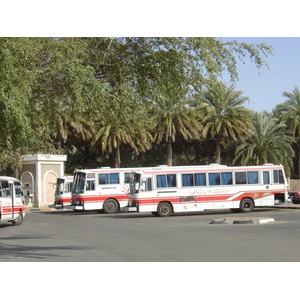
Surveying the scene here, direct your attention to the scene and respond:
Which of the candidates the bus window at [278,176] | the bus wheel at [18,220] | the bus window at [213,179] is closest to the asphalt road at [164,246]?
the bus wheel at [18,220]

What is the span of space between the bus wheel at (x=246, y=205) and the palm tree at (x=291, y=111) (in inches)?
762

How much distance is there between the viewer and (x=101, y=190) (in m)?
36.7

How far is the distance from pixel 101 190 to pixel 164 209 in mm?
6690

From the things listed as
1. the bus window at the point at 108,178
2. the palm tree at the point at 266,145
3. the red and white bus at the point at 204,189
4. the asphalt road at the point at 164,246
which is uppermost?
the palm tree at the point at 266,145

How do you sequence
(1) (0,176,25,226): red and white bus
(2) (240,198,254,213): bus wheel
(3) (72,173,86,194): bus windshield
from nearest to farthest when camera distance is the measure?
(1) (0,176,25,226): red and white bus
(2) (240,198,254,213): bus wheel
(3) (72,173,86,194): bus windshield

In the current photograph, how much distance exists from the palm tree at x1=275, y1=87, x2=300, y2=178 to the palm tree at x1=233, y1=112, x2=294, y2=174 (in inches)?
27.5

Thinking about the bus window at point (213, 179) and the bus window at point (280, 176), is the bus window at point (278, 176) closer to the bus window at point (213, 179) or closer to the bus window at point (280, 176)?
the bus window at point (280, 176)

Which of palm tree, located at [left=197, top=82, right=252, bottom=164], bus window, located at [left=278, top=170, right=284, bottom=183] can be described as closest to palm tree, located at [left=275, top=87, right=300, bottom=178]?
palm tree, located at [left=197, top=82, right=252, bottom=164]

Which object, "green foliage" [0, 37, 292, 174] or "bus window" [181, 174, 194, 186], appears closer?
"green foliage" [0, 37, 292, 174]

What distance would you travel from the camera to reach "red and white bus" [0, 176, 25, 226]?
24500mm

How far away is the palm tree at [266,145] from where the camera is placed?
51.5 meters

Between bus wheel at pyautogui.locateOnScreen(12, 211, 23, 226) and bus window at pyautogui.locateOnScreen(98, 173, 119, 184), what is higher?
bus window at pyautogui.locateOnScreen(98, 173, 119, 184)

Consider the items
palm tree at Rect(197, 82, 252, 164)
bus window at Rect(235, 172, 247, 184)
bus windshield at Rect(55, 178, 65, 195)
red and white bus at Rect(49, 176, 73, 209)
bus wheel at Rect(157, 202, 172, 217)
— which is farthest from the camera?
palm tree at Rect(197, 82, 252, 164)

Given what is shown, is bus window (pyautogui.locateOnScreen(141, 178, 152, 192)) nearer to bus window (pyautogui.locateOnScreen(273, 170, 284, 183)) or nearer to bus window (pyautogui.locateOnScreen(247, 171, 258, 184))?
bus window (pyautogui.locateOnScreen(247, 171, 258, 184))
